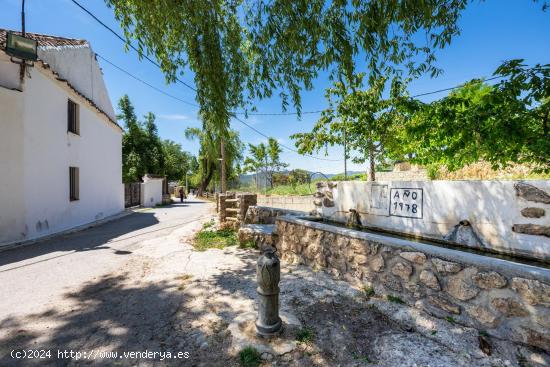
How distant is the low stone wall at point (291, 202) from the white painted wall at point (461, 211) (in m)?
8.43

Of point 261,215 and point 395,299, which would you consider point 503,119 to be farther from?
point 261,215

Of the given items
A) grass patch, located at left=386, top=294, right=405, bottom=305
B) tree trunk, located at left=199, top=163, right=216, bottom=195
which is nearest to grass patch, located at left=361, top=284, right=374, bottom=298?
grass patch, located at left=386, top=294, right=405, bottom=305

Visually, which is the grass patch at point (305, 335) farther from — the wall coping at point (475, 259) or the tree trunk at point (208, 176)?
the tree trunk at point (208, 176)

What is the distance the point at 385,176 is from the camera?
1537 cm

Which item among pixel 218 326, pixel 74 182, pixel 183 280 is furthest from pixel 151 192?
pixel 218 326

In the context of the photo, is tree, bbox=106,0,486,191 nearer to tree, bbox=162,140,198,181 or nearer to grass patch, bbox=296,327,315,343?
grass patch, bbox=296,327,315,343

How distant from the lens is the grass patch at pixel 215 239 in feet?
20.9

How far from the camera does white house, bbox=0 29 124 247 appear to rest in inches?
266

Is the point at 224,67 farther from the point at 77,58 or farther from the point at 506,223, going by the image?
the point at 77,58

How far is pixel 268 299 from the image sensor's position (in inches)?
102

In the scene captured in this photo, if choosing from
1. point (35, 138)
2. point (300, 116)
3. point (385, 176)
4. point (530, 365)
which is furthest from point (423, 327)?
point (385, 176)

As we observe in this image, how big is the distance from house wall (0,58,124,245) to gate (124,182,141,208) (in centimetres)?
598

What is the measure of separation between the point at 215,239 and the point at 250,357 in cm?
502

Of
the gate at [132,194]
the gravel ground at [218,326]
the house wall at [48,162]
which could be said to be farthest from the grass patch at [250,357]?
the gate at [132,194]
